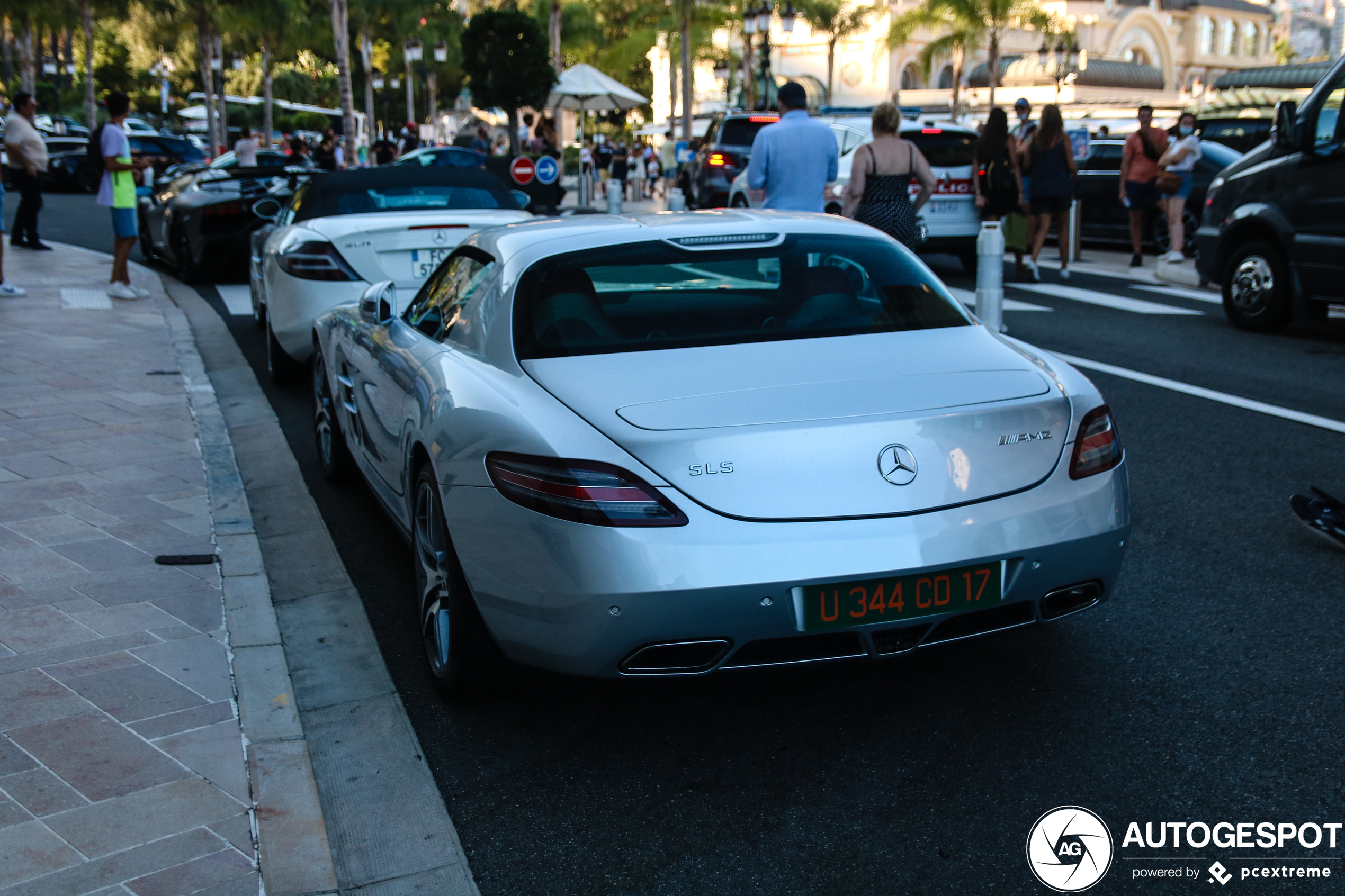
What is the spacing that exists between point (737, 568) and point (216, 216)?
40.5 ft

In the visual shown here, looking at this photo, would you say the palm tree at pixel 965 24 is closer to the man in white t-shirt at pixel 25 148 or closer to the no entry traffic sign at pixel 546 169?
the no entry traffic sign at pixel 546 169

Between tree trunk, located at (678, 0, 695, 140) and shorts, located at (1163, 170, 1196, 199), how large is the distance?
29744 millimetres

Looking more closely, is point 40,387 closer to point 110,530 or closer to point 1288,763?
point 110,530

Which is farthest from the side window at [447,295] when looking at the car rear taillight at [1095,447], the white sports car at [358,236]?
the white sports car at [358,236]

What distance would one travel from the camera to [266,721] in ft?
12.1

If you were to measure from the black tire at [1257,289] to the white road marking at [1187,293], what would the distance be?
1661 millimetres

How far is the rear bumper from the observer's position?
120 inches

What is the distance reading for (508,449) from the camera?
3.28 metres

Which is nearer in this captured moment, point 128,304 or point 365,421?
point 365,421

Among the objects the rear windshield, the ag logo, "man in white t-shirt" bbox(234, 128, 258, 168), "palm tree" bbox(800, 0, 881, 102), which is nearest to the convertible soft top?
the rear windshield

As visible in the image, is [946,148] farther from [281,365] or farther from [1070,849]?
[1070,849]

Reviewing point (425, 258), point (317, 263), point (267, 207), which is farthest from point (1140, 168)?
point (317, 263)

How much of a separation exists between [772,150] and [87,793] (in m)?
7.27

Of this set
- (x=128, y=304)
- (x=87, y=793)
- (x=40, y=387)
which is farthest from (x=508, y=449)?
(x=128, y=304)
